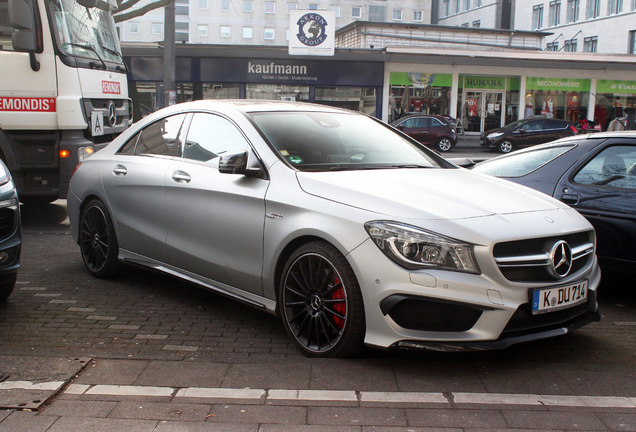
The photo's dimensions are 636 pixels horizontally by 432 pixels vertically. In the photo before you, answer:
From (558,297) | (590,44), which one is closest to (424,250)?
(558,297)

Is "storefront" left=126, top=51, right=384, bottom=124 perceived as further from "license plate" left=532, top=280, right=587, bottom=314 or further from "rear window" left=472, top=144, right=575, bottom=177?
"license plate" left=532, top=280, right=587, bottom=314

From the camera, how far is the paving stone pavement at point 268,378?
3.12m

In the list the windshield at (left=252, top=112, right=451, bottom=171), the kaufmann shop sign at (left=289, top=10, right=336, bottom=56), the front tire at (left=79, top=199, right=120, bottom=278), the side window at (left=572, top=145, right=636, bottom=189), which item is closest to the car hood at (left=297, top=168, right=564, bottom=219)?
the windshield at (left=252, top=112, right=451, bottom=171)

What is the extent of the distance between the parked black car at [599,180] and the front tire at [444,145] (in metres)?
23.4

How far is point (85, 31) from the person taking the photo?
865 cm

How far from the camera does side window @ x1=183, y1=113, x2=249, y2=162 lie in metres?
4.65

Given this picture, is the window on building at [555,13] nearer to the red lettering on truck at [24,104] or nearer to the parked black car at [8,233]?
the red lettering on truck at [24,104]

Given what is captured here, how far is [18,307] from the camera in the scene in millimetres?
4984

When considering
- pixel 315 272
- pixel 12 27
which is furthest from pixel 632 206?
pixel 12 27

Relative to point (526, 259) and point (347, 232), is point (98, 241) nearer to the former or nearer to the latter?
point (347, 232)

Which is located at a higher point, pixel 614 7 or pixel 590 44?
pixel 614 7

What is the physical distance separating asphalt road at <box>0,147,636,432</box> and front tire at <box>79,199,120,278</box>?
1.96ft

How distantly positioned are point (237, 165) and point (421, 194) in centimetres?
117

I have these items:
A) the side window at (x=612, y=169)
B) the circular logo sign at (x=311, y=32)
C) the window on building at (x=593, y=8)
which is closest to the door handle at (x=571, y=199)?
the side window at (x=612, y=169)
